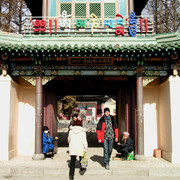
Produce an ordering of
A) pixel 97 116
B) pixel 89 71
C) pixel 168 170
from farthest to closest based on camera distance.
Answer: pixel 97 116, pixel 89 71, pixel 168 170

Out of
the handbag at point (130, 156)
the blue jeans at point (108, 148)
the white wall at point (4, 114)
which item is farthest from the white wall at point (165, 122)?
the white wall at point (4, 114)

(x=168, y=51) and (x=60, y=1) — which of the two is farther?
(x=60, y=1)

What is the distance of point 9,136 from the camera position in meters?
8.48

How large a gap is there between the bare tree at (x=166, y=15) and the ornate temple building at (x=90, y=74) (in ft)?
32.7

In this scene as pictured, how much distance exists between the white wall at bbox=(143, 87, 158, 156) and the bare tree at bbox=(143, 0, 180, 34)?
39.0 feet

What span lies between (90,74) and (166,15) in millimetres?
13972

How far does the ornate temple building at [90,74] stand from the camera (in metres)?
8.25

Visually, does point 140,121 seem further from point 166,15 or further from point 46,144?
point 166,15

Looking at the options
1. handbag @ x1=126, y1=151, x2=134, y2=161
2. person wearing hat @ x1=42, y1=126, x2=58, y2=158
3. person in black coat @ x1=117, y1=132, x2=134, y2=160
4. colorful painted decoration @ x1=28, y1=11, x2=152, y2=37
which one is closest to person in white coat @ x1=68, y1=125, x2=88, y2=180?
person in black coat @ x1=117, y1=132, x2=134, y2=160

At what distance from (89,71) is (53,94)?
2192 mm

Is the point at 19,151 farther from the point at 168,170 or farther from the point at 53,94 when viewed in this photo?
the point at 168,170

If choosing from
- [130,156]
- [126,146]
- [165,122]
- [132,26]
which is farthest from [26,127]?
[132,26]

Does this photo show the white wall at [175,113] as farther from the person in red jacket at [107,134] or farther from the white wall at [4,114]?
the white wall at [4,114]

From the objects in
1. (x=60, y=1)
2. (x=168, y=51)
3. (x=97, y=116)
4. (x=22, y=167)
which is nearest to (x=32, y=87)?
(x=22, y=167)
